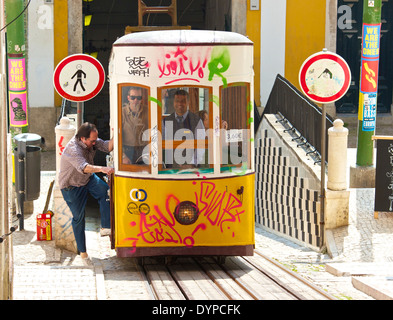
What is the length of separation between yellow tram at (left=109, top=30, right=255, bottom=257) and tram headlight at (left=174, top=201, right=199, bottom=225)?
1 centimetres

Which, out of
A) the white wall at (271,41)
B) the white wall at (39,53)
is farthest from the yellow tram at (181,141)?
the white wall at (271,41)

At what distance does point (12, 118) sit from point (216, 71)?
15.5ft

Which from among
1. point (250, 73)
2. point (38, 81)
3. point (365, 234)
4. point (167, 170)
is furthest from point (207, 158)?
point (38, 81)

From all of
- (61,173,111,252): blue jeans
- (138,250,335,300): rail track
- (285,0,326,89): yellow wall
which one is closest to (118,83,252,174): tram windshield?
(61,173,111,252): blue jeans

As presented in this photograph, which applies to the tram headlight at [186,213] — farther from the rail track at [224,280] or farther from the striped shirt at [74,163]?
the striped shirt at [74,163]

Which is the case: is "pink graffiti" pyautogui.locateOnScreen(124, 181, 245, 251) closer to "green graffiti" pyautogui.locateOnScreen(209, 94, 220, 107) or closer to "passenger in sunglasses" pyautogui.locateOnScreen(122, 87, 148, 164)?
"passenger in sunglasses" pyautogui.locateOnScreen(122, 87, 148, 164)

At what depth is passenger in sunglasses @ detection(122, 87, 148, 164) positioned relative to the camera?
9586 millimetres

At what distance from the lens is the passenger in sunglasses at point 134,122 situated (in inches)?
377

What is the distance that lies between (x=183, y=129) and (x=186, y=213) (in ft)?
3.10

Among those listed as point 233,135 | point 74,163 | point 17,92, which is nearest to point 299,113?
point 17,92

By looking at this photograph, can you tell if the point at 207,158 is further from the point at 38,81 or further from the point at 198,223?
the point at 38,81

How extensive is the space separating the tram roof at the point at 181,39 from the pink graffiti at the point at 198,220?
1.58 m

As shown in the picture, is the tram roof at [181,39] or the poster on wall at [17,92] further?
the poster on wall at [17,92]

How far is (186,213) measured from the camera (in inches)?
385
